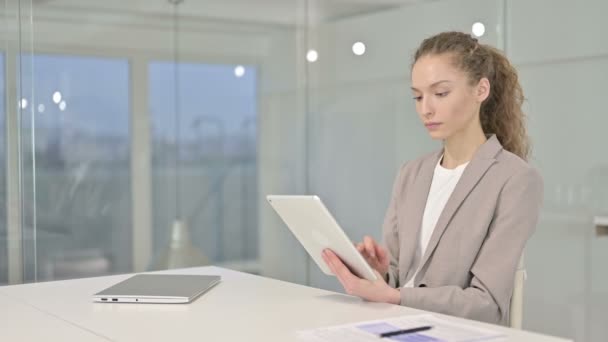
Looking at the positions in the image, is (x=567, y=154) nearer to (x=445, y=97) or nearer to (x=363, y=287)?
(x=445, y=97)

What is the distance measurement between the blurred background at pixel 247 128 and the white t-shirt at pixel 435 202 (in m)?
1.51

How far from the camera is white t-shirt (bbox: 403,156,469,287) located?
236 centimetres

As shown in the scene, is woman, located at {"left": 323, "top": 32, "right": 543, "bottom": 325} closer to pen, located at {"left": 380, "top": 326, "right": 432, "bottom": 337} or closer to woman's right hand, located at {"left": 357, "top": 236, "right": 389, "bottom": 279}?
woman's right hand, located at {"left": 357, "top": 236, "right": 389, "bottom": 279}

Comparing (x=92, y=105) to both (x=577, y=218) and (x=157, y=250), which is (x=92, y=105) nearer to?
(x=157, y=250)

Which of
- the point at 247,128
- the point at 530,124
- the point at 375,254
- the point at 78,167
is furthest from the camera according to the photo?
the point at 247,128

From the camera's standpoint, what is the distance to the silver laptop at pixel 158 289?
212cm

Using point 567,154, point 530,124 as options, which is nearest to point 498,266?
point 567,154

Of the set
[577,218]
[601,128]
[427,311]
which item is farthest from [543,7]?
[427,311]

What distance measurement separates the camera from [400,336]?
1.67 metres

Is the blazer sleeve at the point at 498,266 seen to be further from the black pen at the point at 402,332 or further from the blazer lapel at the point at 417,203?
the black pen at the point at 402,332

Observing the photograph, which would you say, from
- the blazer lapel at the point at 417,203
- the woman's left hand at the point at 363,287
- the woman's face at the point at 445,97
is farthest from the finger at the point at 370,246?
the woman's face at the point at 445,97

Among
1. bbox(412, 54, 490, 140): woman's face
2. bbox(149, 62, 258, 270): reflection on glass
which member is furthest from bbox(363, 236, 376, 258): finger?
bbox(149, 62, 258, 270): reflection on glass

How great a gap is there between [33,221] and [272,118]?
123cm

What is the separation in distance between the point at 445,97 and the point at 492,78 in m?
0.20
